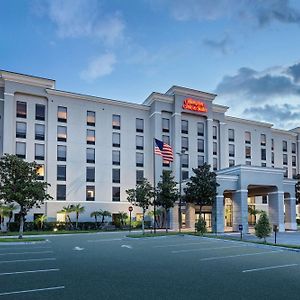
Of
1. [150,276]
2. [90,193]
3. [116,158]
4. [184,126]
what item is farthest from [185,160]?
[150,276]

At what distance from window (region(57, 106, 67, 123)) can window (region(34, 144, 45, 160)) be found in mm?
4485

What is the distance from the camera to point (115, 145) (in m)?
53.6

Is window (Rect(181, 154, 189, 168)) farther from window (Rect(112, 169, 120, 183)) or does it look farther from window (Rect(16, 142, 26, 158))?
window (Rect(16, 142, 26, 158))

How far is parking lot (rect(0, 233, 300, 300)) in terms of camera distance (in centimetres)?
972

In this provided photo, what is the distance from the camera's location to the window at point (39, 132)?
160 ft

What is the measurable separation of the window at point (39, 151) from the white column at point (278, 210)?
101ft

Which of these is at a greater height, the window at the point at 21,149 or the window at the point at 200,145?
the window at the point at 200,145

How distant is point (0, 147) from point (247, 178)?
31661 millimetres

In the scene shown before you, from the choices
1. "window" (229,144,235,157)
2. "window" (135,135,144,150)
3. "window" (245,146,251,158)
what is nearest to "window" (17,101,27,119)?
"window" (135,135,144,150)

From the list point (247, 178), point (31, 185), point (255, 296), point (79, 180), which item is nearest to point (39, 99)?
point (79, 180)

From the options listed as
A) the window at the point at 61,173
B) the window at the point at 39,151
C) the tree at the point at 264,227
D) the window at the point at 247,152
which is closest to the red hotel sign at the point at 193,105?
the window at the point at 247,152

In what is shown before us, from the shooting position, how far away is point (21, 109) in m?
47.9

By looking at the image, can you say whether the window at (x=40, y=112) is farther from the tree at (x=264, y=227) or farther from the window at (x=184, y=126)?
the tree at (x=264, y=227)

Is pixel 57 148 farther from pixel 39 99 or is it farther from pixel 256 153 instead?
pixel 256 153
